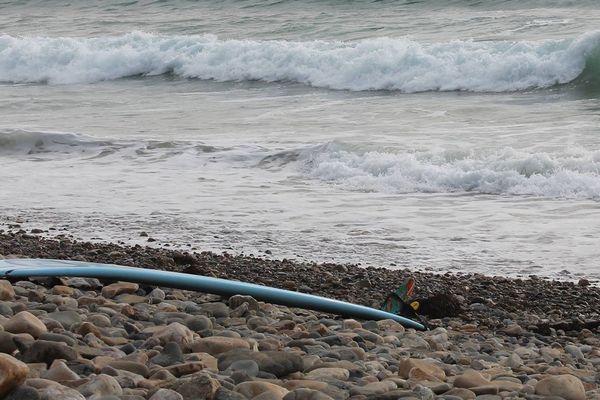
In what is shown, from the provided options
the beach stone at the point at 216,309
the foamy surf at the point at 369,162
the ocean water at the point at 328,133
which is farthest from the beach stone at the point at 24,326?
the foamy surf at the point at 369,162

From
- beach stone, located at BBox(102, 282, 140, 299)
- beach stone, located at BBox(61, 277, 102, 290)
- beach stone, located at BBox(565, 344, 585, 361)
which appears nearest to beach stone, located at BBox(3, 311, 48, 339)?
beach stone, located at BBox(102, 282, 140, 299)

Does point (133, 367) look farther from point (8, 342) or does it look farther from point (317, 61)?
point (317, 61)

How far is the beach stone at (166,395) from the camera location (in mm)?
2953

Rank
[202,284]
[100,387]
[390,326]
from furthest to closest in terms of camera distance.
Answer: [202,284], [390,326], [100,387]

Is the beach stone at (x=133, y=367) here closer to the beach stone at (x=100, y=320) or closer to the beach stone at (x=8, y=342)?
the beach stone at (x=8, y=342)

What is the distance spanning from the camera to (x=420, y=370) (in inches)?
142

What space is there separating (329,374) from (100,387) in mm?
826

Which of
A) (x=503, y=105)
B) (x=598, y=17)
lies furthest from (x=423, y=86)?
(x=598, y=17)

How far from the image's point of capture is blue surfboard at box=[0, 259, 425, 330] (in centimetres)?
500

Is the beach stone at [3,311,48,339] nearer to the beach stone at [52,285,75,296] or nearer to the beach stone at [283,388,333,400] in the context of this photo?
the beach stone at [283,388,333,400]

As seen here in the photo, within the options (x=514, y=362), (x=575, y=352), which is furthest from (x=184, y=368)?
(x=575, y=352)

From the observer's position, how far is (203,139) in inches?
495

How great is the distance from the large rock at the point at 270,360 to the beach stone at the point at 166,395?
469 mm

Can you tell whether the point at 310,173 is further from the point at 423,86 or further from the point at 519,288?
the point at 423,86
